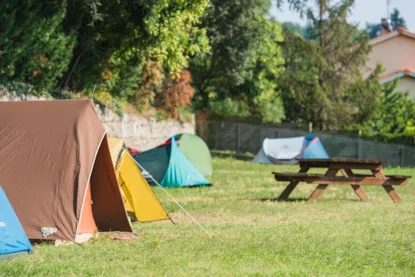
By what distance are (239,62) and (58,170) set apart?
84.0 ft

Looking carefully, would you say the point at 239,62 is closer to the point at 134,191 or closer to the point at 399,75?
the point at 399,75

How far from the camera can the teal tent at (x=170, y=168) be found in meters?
20.1

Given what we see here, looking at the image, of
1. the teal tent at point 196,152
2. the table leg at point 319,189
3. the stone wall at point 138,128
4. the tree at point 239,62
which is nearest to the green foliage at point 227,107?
the tree at point 239,62

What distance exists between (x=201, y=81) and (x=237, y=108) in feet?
7.90

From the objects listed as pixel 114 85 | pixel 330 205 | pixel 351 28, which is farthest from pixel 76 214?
pixel 351 28

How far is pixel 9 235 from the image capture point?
29.4ft

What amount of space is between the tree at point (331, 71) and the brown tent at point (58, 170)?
25287mm

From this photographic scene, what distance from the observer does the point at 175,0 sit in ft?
81.7

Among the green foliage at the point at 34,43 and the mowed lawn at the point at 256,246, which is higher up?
the green foliage at the point at 34,43

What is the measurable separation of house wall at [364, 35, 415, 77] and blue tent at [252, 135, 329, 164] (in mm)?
19737

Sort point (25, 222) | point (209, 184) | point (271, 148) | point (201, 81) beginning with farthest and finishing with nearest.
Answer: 1. point (201, 81)
2. point (271, 148)
3. point (209, 184)
4. point (25, 222)

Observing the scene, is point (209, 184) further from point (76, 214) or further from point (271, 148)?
point (271, 148)

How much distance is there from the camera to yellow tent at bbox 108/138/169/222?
12766 mm

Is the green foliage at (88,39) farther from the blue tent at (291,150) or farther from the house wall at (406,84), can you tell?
the house wall at (406,84)
